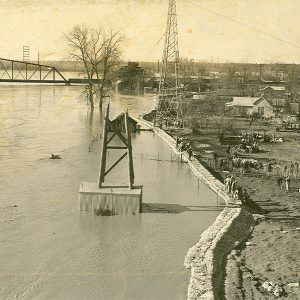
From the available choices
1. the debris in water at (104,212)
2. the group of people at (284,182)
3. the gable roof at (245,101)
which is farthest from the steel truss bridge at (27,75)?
the debris in water at (104,212)

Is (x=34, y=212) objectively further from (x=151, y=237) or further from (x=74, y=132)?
(x=74, y=132)

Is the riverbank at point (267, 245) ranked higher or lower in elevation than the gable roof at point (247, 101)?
lower

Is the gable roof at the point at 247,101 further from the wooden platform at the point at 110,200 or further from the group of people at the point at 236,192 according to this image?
the wooden platform at the point at 110,200

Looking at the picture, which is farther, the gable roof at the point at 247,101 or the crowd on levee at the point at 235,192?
the gable roof at the point at 247,101

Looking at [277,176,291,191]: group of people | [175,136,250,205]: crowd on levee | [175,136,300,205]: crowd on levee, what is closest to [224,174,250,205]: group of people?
[175,136,250,205]: crowd on levee

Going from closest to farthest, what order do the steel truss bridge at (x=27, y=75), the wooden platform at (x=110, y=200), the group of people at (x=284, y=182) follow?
1. the wooden platform at (x=110, y=200)
2. the group of people at (x=284, y=182)
3. the steel truss bridge at (x=27, y=75)

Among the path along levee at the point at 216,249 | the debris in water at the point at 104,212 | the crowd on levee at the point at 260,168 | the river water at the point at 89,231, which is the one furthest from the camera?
the crowd on levee at the point at 260,168

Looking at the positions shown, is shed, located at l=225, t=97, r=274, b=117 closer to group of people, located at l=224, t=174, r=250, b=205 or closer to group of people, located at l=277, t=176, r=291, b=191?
group of people, located at l=277, t=176, r=291, b=191
